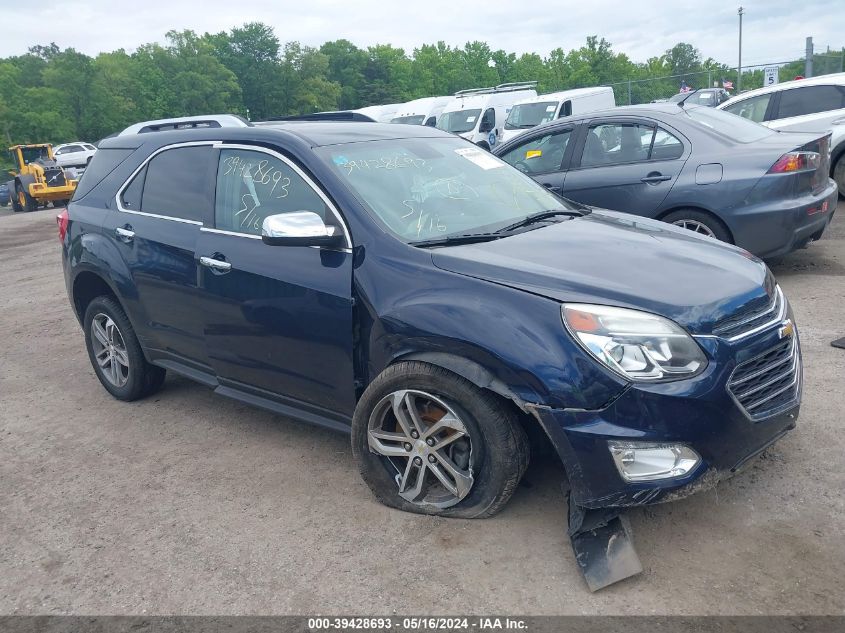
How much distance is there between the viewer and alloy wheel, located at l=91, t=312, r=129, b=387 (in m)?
5.30

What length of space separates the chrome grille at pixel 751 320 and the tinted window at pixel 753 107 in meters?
9.09

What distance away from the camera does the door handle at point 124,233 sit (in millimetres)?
4822

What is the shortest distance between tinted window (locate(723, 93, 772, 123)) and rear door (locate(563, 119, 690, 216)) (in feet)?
15.9

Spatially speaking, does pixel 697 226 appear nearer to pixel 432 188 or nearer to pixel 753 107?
pixel 432 188

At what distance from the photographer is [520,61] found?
9494 cm

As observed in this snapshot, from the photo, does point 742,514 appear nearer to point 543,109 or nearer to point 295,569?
point 295,569

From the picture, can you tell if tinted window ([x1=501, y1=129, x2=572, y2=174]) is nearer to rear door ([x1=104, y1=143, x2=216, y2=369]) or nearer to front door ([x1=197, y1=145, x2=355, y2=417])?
rear door ([x1=104, y1=143, x2=216, y2=369])

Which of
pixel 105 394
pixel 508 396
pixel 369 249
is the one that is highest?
pixel 369 249

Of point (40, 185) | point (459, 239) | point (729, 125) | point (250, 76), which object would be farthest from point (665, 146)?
point (250, 76)

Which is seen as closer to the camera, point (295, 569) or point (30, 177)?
point (295, 569)

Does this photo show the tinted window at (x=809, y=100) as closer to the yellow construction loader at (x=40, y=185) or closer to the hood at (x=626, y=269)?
the hood at (x=626, y=269)

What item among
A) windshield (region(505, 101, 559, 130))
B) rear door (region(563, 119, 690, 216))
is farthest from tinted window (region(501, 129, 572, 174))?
windshield (region(505, 101, 559, 130))

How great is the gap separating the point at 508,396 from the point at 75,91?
71.3m

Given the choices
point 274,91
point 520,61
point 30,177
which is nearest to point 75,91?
point 274,91
